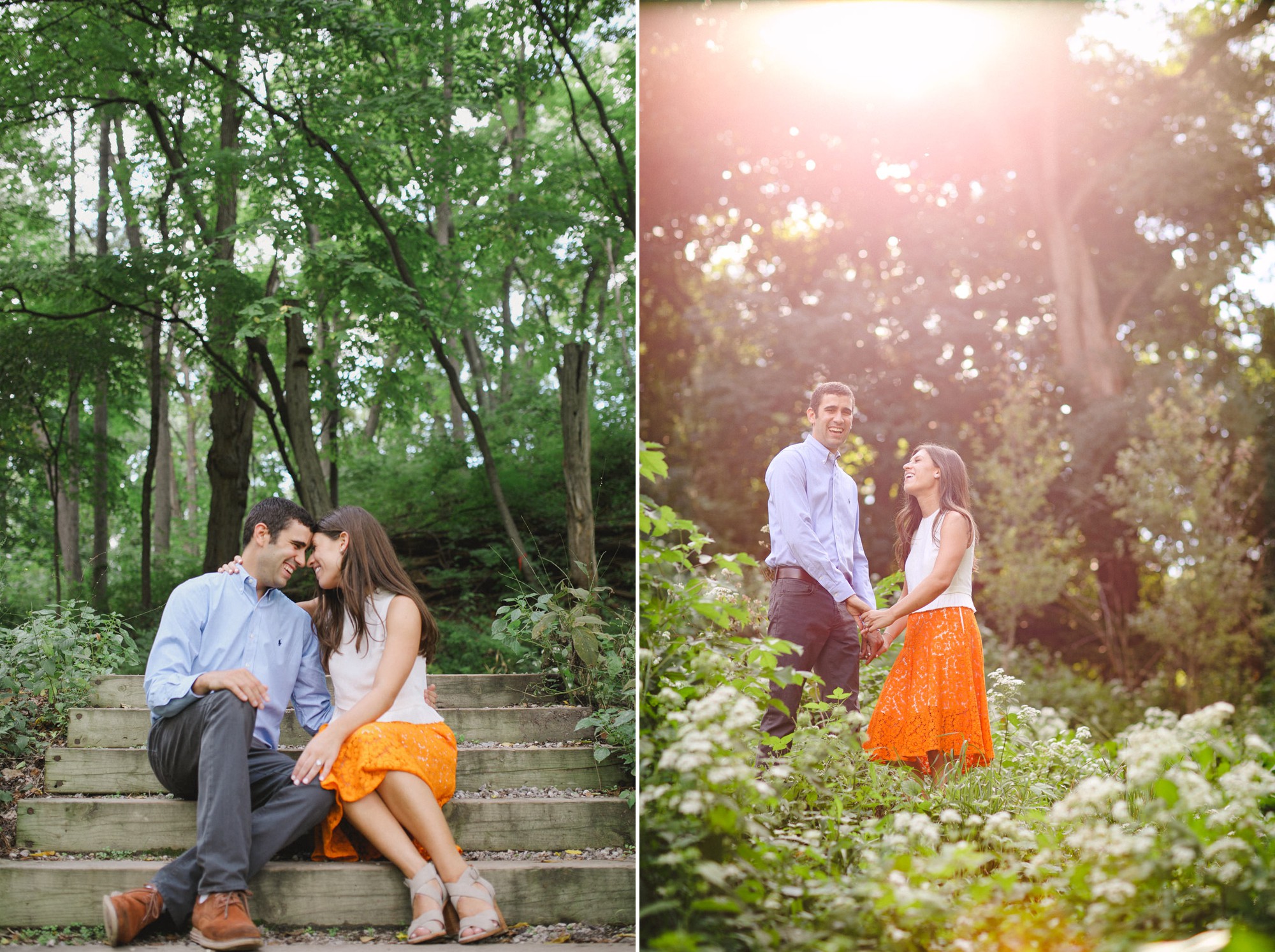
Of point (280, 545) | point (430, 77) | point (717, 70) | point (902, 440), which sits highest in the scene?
point (717, 70)

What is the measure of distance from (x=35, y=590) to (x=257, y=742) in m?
1.30

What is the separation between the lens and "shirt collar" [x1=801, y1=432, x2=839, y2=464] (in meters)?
2.27

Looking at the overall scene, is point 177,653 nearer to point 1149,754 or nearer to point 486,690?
point 486,690

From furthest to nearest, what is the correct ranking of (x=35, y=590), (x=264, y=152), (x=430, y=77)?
1. (x=430, y=77)
2. (x=264, y=152)
3. (x=35, y=590)

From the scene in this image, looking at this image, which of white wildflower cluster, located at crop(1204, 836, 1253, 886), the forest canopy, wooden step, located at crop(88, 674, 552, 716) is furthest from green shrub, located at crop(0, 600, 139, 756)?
the forest canopy

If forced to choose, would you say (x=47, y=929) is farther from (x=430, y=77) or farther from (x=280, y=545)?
(x=430, y=77)

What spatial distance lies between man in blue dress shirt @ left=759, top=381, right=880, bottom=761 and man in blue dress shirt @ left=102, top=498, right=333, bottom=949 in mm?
1223

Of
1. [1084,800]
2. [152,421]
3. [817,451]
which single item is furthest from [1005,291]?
[152,421]

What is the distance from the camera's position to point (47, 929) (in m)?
1.97

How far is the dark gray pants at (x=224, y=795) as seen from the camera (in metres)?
1.93

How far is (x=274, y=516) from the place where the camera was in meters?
2.38

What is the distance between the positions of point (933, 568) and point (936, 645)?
202 mm

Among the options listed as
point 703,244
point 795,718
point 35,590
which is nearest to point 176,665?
point 35,590

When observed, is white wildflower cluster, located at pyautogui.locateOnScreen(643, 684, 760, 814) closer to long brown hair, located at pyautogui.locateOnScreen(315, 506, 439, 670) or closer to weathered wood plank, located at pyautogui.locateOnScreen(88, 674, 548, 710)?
long brown hair, located at pyautogui.locateOnScreen(315, 506, 439, 670)
